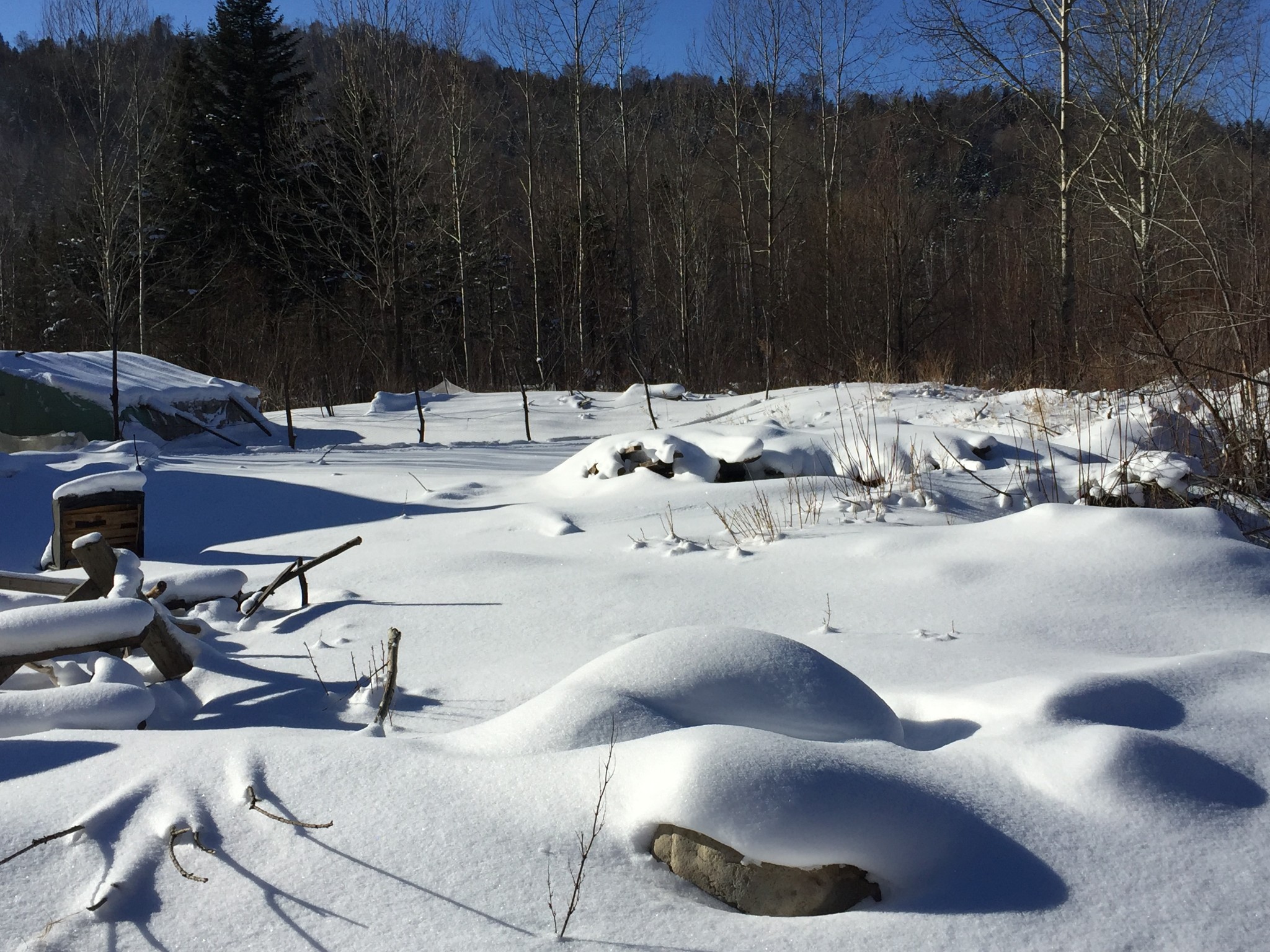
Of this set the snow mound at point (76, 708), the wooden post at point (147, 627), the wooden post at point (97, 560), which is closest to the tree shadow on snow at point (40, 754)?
the snow mound at point (76, 708)

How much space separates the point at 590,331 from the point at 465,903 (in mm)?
27441

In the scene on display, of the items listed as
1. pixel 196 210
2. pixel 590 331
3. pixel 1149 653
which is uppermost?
pixel 196 210

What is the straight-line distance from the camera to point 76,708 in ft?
7.94

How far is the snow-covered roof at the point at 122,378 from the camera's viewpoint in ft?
35.3

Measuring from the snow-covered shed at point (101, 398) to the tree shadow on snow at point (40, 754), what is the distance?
10002 millimetres

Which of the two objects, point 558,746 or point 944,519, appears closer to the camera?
point 558,746

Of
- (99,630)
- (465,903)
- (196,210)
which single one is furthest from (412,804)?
(196,210)

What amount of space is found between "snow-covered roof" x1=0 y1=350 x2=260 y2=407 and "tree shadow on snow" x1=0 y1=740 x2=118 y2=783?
33.5 feet

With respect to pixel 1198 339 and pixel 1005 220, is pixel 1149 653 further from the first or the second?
pixel 1005 220

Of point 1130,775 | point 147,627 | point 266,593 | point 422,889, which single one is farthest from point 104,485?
point 1130,775

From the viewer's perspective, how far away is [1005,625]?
3285 millimetres

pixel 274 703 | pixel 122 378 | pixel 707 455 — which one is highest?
pixel 122 378

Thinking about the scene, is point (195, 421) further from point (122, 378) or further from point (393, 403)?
point (393, 403)

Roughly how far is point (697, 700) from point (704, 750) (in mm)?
463
